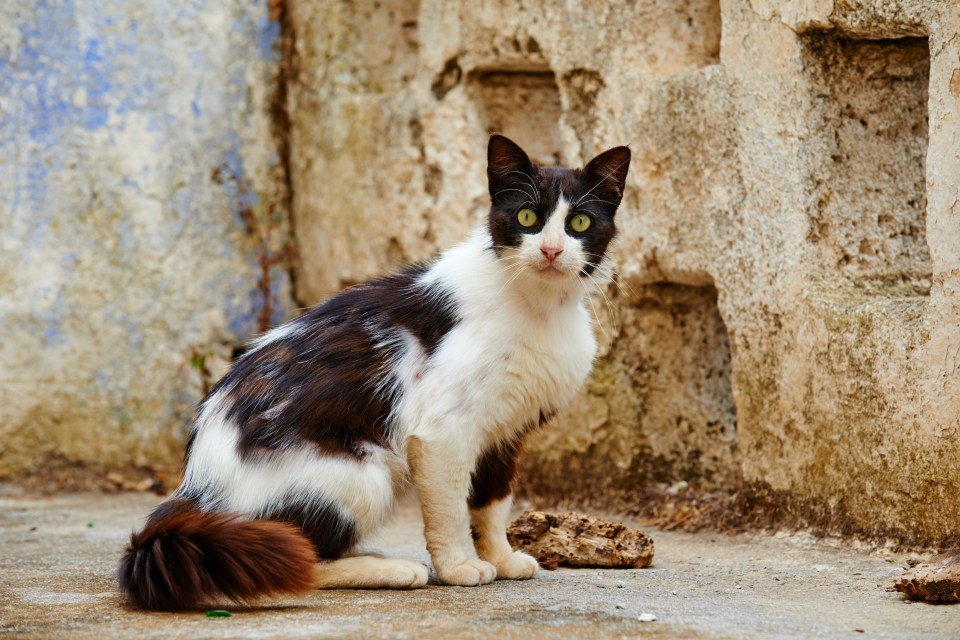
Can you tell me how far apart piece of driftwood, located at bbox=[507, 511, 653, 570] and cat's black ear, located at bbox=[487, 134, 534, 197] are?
1.31 metres

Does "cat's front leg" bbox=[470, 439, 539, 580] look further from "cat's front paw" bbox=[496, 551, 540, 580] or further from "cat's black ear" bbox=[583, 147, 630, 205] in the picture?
"cat's black ear" bbox=[583, 147, 630, 205]

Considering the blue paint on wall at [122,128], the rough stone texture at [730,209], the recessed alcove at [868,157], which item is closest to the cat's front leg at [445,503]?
the rough stone texture at [730,209]

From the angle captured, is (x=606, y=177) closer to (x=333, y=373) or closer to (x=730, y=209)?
(x=333, y=373)

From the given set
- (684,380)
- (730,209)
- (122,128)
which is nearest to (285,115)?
(122,128)

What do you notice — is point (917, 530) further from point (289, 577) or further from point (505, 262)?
point (289, 577)

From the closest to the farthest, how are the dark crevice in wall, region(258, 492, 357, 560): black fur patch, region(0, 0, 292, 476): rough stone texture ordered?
region(258, 492, 357, 560): black fur patch, region(0, 0, 292, 476): rough stone texture, the dark crevice in wall

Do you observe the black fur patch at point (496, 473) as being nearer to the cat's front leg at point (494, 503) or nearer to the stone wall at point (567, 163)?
the cat's front leg at point (494, 503)

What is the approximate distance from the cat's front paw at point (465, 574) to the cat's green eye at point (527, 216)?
3.72ft

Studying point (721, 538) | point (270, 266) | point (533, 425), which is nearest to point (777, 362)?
point (721, 538)

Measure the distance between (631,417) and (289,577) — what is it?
2733 mm

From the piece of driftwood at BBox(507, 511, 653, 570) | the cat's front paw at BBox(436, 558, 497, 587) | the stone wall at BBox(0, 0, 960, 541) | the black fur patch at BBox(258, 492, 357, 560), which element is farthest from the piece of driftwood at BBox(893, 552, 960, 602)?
the black fur patch at BBox(258, 492, 357, 560)

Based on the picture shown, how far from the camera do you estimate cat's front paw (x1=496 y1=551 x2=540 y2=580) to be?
3.95 meters

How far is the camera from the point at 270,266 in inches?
278

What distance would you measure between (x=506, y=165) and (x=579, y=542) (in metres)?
1.43
